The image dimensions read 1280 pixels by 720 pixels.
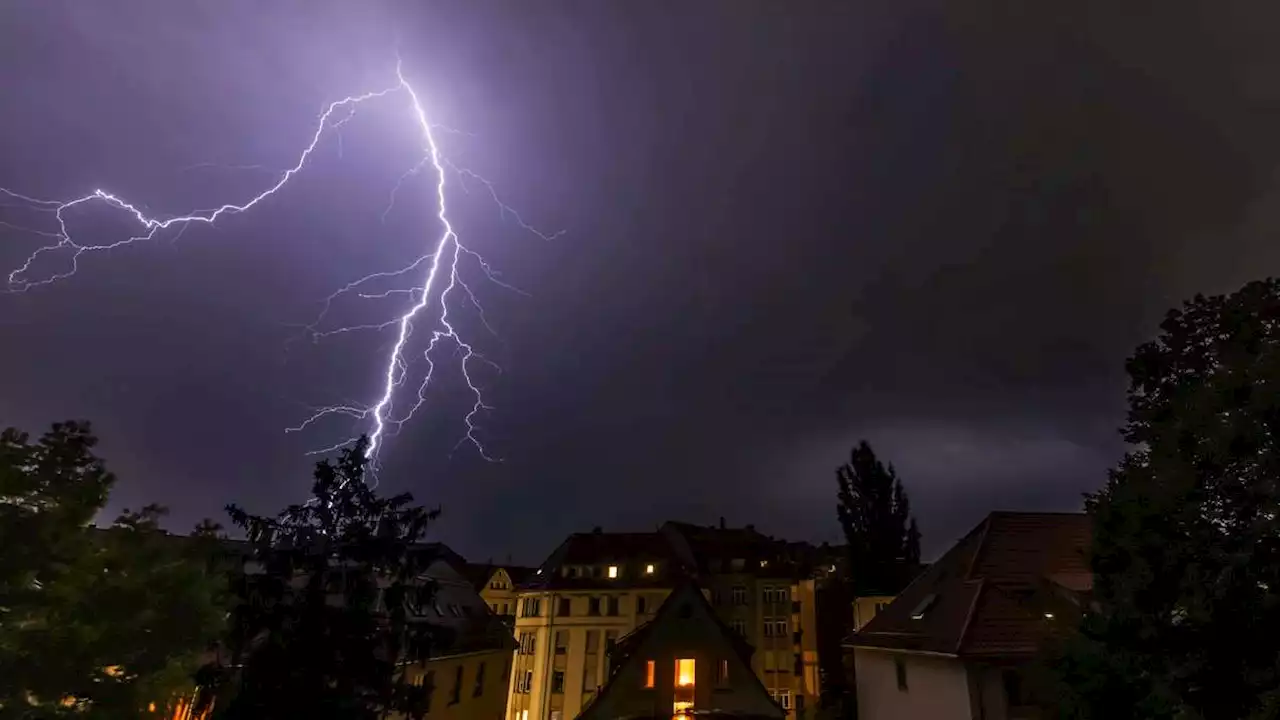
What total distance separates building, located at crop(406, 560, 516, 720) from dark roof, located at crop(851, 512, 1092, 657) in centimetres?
1479

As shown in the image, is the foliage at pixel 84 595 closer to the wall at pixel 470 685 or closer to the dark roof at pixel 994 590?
the wall at pixel 470 685

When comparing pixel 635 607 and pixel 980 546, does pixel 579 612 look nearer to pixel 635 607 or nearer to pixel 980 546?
pixel 635 607

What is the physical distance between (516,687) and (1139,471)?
1655 inches

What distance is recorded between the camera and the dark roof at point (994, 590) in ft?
56.9

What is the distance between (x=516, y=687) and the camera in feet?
141

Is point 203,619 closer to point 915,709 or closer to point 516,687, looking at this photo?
point 915,709

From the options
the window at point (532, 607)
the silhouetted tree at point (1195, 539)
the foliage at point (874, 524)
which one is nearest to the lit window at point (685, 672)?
the silhouetted tree at point (1195, 539)

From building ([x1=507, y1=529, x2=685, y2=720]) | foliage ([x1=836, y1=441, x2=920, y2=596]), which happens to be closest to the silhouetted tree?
foliage ([x1=836, y1=441, x2=920, y2=596])

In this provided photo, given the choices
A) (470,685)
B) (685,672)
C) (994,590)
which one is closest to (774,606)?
(685,672)

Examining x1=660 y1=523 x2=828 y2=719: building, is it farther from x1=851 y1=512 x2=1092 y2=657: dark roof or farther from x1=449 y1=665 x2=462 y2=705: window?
x1=851 y1=512 x2=1092 y2=657: dark roof

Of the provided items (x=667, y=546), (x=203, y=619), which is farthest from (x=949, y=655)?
(x=667, y=546)

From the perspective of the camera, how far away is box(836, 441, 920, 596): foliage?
131ft

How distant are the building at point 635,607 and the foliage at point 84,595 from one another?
35722 mm

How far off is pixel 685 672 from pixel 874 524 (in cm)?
2387
